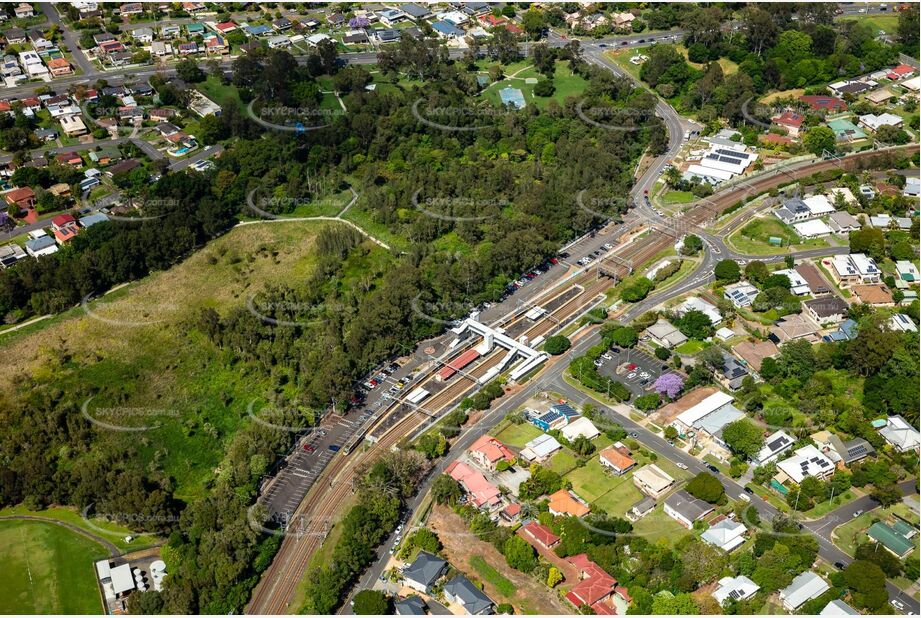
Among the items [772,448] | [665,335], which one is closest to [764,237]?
[665,335]

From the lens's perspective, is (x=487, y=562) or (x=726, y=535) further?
(x=487, y=562)

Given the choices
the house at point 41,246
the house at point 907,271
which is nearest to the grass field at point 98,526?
the house at point 41,246

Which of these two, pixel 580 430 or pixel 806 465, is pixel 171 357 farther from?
pixel 806 465

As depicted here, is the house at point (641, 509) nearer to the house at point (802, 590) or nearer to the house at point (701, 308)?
the house at point (802, 590)

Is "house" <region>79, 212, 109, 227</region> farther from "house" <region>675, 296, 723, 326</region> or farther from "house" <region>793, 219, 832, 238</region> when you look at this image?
"house" <region>793, 219, 832, 238</region>

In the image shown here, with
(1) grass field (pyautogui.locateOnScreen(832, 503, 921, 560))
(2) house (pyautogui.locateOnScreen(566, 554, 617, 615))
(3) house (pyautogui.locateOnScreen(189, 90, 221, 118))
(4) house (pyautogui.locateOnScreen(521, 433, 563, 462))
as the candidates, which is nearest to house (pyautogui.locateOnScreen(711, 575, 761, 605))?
(2) house (pyautogui.locateOnScreen(566, 554, 617, 615))

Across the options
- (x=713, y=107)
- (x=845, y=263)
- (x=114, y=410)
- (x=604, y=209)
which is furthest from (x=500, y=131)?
(x=114, y=410)
